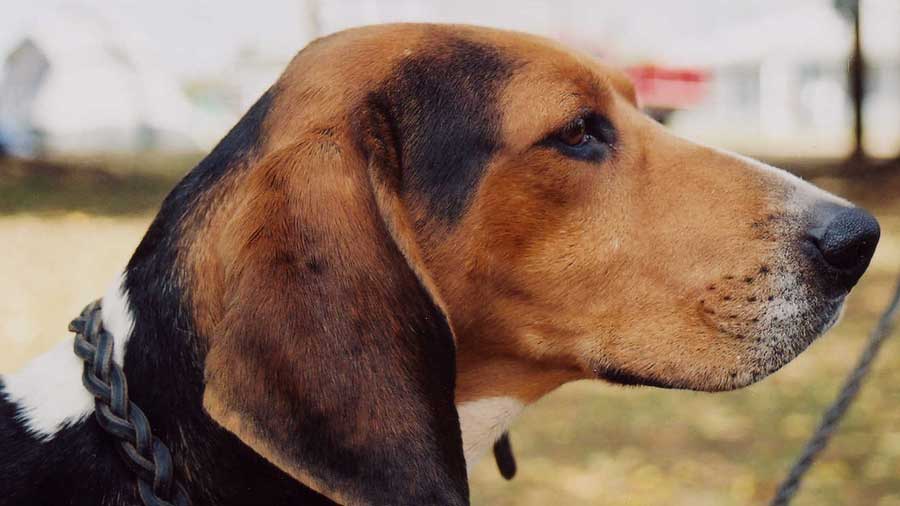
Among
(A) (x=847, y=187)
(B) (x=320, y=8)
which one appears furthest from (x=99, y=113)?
(A) (x=847, y=187)

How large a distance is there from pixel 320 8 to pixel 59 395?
784 inches

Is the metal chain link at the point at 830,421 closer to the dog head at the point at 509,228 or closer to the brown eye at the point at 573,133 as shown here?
the dog head at the point at 509,228

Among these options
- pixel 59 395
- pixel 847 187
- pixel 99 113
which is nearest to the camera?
pixel 59 395

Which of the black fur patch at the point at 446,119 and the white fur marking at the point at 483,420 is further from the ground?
the black fur patch at the point at 446,119

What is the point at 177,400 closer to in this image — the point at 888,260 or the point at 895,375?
the point at 895,375

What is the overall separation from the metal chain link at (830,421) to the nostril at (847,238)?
0.99m

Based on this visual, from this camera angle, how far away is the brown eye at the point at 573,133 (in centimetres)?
265

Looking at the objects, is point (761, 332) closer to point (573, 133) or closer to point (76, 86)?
point (573, 133)

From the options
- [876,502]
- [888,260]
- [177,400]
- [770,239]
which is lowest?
[888,260]

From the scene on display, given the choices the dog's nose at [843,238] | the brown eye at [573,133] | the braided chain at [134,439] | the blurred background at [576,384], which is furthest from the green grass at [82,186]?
the dog's nose at [843,238]

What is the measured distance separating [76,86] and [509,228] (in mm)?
27533

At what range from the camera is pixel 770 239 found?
8.41 feet

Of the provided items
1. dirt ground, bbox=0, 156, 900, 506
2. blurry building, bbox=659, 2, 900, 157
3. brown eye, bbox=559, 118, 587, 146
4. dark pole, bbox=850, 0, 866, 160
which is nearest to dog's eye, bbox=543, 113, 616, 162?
brown eye, bbox=559, 118, 587, 146

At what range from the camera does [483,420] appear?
2.86 meters
